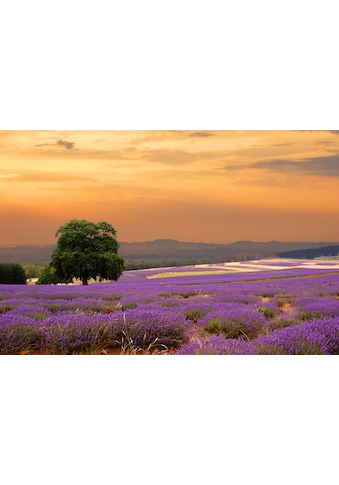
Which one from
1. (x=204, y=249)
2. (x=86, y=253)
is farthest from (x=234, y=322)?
(x=86, y=253)

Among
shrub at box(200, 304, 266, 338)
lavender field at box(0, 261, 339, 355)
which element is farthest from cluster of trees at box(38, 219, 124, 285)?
shrub at box(200, 304, 266, 338)

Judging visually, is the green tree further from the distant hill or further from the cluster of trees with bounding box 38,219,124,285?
the distant hill

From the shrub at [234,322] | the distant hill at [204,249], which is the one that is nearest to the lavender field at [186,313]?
the shrub at [234,322]

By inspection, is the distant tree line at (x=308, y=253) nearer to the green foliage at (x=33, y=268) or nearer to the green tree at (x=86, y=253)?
the green tree at (x=86, y=253)

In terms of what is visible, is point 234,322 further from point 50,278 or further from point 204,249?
point 50,278
